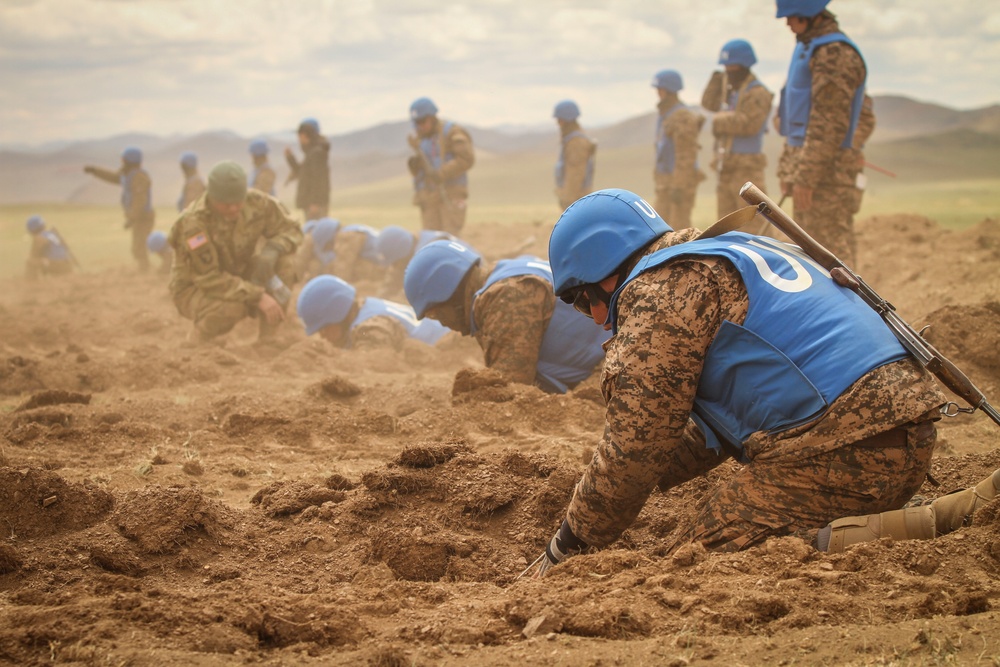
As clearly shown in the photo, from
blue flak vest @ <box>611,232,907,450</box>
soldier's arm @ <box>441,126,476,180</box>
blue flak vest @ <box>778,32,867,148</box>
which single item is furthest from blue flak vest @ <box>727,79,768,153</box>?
blue flak vest @ <box>611,232,907,450</box>

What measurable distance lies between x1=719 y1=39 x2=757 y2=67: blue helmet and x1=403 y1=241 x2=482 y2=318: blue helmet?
552cm

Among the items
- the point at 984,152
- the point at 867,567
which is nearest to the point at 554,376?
the point at 867,567

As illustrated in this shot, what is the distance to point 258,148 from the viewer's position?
1551 cm

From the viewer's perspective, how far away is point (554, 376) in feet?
19.4

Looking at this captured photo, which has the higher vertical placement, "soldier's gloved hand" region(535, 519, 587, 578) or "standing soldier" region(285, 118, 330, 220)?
"standing soldier" region(285, 118, 330, 220)

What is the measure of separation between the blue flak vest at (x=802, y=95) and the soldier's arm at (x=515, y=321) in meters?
3.41

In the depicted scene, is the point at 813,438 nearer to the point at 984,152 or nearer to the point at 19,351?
the point at 19,351

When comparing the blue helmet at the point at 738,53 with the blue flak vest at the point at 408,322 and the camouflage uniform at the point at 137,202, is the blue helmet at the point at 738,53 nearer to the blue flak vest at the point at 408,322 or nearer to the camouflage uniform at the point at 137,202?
the blue flak vest at the point at 408,322

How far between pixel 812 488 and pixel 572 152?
1070 cm

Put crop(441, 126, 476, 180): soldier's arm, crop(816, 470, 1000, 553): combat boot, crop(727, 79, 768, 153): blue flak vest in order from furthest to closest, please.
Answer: crop(441, 126, 476, 180): soldier's arm → crop(727, 79, 768, 153): blue flak vest → crop(816, 470, 1000, 553): combat boot

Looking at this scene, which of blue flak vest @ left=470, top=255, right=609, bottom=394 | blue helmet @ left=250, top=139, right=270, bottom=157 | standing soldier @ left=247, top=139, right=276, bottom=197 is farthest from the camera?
blue helmet @ left=250, top=139, right=270, bottom=157

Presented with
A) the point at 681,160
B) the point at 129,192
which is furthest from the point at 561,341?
the point at 129,192

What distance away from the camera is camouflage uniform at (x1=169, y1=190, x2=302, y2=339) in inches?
342

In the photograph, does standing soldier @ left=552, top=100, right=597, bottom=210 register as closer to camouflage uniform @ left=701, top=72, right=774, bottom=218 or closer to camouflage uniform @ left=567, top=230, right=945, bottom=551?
camouflage uniform @ left=701, top=72, right=774, bottom=218
